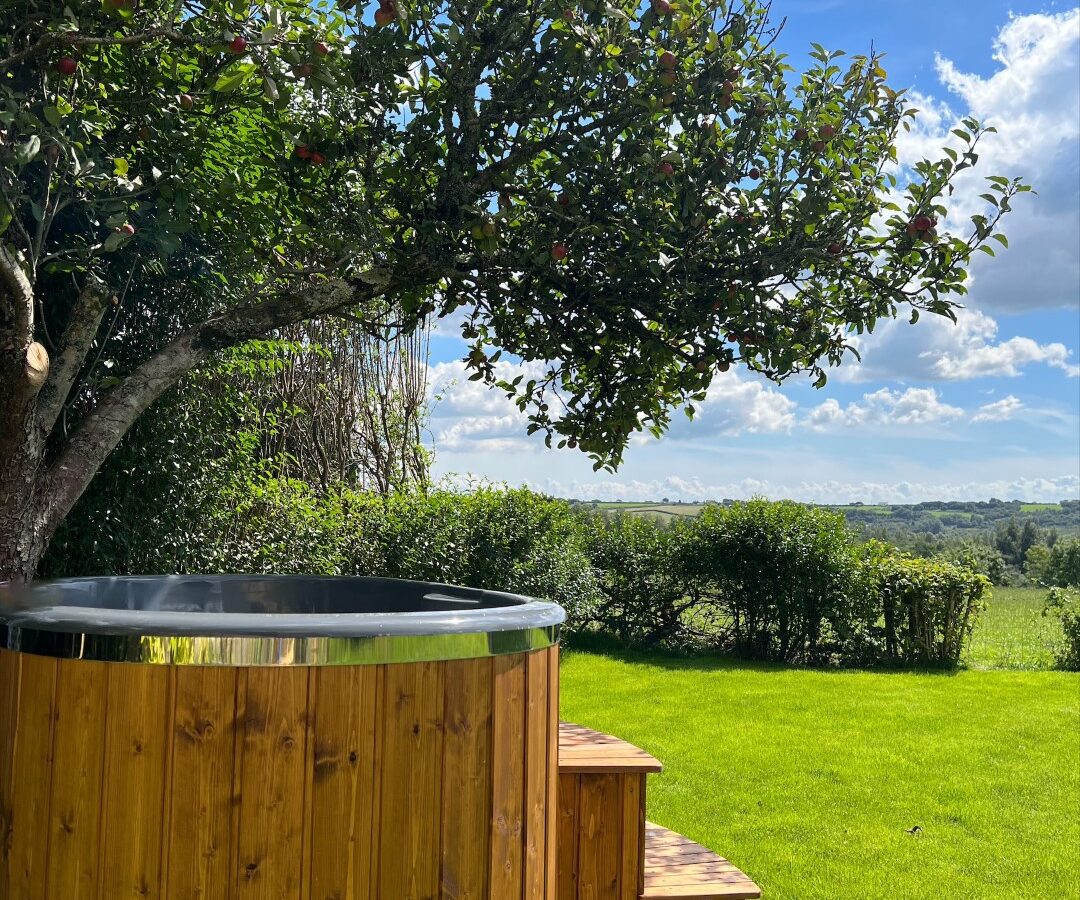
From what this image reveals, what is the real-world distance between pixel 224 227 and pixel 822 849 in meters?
3.92

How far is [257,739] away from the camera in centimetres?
174

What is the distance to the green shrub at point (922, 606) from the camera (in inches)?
375

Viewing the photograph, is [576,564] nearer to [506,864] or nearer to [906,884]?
[906,884]

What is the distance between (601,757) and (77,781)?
148 cm

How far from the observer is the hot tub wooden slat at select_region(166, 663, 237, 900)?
5.71ft

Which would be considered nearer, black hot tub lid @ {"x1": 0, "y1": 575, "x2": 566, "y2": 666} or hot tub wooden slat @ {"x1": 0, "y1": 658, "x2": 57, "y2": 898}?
black hot tub lid @ {"x1": 0, "y1": 575, "x2": 566, "y2": 666}

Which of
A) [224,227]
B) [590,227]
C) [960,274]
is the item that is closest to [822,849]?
[960,274]

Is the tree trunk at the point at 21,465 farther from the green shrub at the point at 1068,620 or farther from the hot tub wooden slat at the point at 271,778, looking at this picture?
the green shrub at the point at 1068,620

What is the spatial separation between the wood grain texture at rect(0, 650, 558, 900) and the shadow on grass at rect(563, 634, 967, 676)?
752 centimetres

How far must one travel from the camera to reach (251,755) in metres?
1.74

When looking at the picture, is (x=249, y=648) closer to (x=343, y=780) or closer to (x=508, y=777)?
(x=343, y=780)

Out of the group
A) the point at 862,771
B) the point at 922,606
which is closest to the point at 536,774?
the point at 862,771

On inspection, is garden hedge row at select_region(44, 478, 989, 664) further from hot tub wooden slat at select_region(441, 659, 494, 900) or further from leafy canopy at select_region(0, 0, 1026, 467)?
hot tub wooden slat at select_region(441, 659, 494, 900)

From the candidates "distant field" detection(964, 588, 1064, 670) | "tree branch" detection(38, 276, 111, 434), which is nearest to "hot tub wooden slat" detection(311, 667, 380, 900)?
"tree branch" detection(38, 276, 111, 434)
